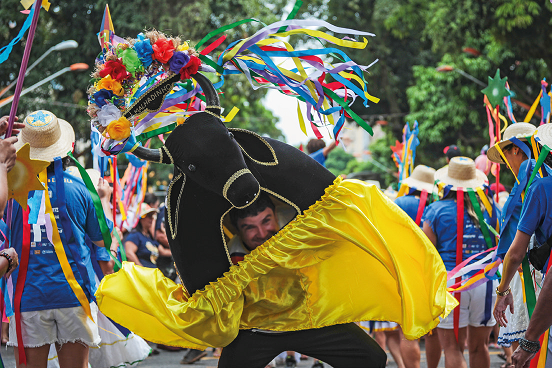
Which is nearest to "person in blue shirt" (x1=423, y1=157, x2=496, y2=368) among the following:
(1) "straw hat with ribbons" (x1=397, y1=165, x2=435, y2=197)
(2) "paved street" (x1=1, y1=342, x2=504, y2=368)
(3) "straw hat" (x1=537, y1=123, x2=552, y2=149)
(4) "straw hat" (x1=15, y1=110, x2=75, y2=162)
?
(1) "straw hat with ribbons" (x1=397, y1=165, x2=435, y2=197)

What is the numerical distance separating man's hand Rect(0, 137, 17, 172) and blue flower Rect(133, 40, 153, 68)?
0.68m

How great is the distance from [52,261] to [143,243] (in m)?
3.46

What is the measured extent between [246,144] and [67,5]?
13.9m

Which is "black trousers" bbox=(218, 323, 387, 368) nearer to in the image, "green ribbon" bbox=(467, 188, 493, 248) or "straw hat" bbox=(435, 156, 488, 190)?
"green ribbon" bbox=(467, 188, 493, 248)

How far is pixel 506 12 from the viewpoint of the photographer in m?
11.5

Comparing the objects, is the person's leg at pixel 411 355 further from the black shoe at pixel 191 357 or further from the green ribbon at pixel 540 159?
the black shoe at pixel 191 357

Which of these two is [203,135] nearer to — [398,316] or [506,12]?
[398,316]

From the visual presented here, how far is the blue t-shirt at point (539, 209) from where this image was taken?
10.9 feet

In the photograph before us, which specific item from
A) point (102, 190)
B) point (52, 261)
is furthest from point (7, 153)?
point (102, 190)

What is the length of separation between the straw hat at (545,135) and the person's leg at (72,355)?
3170mm

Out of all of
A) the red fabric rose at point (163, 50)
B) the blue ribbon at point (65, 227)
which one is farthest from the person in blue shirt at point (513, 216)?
the blue ribbon at point (65, 227)

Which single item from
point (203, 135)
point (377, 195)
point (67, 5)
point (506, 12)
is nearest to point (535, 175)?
point (377, 195)

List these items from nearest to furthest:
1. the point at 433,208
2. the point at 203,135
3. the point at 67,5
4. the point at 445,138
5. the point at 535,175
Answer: the point at 203,135 → the point at 535,175 → the point at 433,208 → the point at 67,5 → the point at 445,138

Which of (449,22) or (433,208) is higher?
(449,22)
